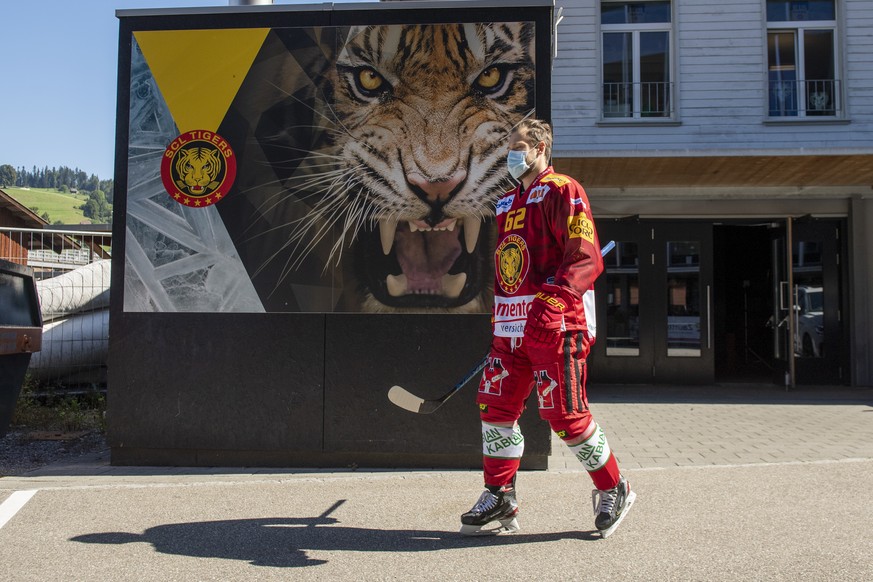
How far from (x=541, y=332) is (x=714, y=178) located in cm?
832

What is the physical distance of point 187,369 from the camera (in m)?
5.62

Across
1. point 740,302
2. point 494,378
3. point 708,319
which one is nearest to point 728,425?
point 708,319

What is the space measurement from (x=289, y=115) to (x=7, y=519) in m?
3.18

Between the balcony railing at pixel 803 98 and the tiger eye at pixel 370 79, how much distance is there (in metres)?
9.01

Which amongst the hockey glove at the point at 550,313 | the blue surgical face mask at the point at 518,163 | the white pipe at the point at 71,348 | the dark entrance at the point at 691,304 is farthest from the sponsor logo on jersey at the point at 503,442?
the dark entrance at the point at 691,304

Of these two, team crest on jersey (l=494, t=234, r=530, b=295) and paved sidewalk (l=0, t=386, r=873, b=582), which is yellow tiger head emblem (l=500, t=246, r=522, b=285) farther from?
paved sidewalk (l=0, t=386, r=873, b=582)

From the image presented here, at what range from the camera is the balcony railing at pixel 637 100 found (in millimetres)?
12609

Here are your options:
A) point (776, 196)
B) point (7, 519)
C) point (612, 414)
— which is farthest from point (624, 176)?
point (7, 519)

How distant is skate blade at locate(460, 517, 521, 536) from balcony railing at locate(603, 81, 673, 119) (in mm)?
9952

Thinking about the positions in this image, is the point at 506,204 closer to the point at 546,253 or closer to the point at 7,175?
the point at 546,253

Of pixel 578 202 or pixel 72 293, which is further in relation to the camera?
pixel 72 293

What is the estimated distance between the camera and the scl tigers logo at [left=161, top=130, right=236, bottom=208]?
5703 millimetres

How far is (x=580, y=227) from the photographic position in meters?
3.64

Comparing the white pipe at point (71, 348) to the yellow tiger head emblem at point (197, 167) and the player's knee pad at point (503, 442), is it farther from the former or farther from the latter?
the player's knee pad at point (503, 442)
